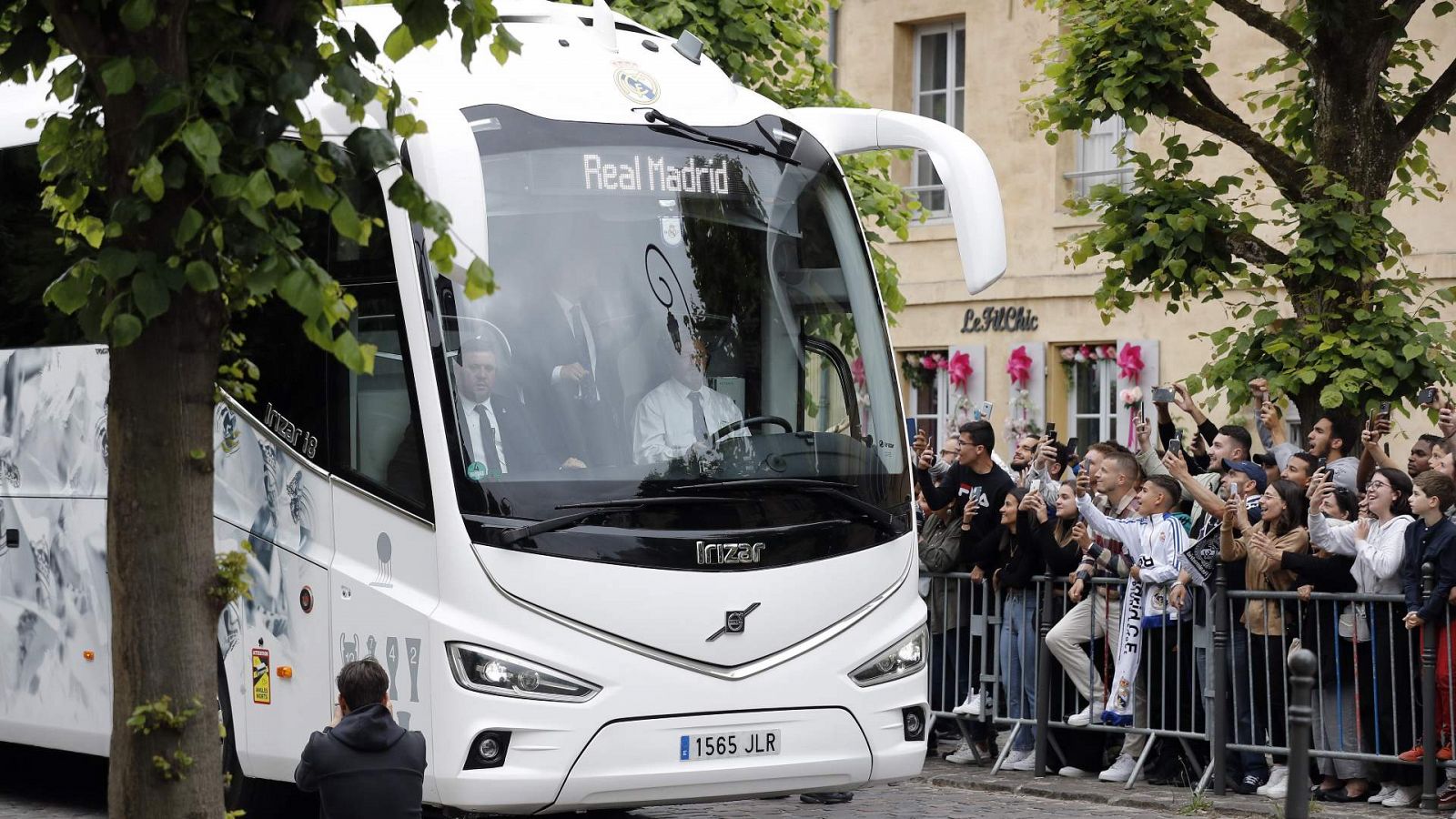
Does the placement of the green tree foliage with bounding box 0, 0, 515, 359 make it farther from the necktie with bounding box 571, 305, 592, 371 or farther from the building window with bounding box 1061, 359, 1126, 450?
the building window with bounding box 1061, 359, 1126, 450

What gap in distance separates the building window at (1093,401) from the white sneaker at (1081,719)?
12024 millimetres

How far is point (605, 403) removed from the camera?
28.8ft

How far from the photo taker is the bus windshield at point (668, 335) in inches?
342

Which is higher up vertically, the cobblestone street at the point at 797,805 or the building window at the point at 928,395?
the building window at the point at 928,395

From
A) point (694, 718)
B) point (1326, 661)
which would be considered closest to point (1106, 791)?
point (1326, 661)

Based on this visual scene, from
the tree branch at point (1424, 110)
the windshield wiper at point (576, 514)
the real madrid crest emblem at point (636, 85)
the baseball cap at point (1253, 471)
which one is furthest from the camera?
the tree branch at point (1424, 110)

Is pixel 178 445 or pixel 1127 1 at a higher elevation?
pixel 1127 1

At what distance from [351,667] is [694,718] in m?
1.94

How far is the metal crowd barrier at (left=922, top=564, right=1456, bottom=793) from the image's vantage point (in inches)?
441

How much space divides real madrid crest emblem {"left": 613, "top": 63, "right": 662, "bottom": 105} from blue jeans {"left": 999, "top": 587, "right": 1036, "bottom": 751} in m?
4.75

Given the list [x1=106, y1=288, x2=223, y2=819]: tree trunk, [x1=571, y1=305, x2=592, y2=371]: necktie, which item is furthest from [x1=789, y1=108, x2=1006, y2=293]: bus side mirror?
[x1=106, y1=288, x2=223, y2=819]: tree trunk

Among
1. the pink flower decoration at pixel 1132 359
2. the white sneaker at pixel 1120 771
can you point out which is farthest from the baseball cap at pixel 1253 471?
the pink flower decoration at pixel 1132 359

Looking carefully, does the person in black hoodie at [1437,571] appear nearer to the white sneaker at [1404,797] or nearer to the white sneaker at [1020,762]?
the white sneaker at [1404,797]

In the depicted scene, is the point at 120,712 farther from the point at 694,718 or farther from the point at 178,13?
the point at 694,718
